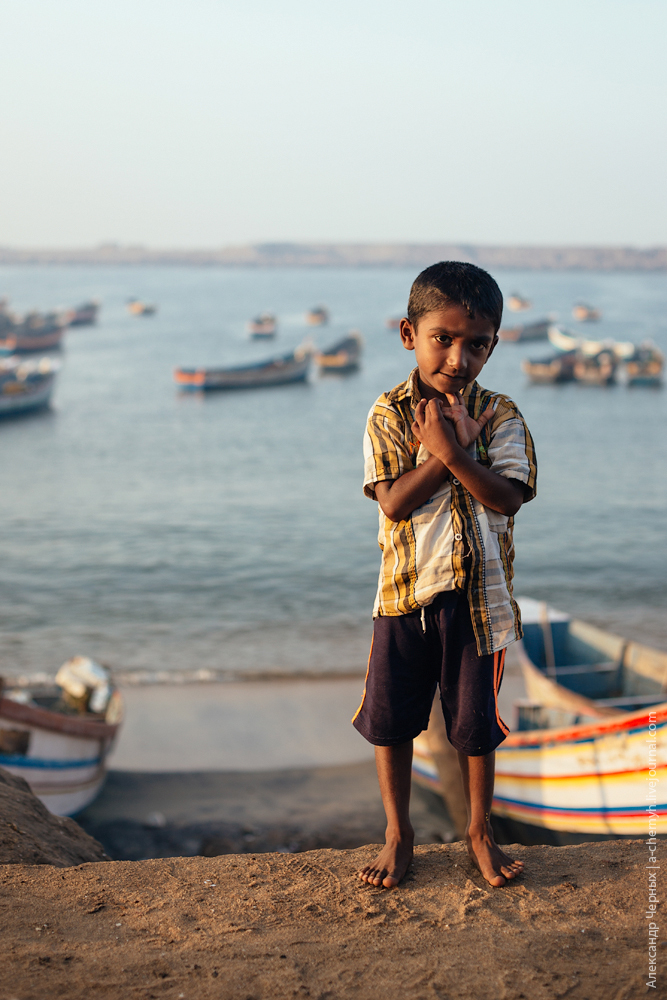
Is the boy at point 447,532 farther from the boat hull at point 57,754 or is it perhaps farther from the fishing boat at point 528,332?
the fishing boat at point 528,332

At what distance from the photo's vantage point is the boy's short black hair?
8.20 feet

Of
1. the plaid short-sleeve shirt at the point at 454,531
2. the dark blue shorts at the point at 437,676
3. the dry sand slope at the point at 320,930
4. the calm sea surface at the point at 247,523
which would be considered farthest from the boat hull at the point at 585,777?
the calm sea surface at the point at 247,523

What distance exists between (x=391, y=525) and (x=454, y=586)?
0.28 metres

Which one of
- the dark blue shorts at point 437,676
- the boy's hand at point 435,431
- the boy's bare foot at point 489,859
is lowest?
the boy's bare foot at point 489,859

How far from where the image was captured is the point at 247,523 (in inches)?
874

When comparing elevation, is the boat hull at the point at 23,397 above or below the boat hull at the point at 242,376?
below

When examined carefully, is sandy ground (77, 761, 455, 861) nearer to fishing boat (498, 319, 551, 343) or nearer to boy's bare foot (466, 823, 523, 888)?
boy's bare foot (466, 823, 523, 888)

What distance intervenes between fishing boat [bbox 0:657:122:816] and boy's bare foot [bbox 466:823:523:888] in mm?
4938

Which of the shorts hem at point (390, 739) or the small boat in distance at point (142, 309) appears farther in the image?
the small boat in distance at point (142, 309)

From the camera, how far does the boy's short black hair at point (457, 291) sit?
8.20ft

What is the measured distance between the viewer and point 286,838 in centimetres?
745

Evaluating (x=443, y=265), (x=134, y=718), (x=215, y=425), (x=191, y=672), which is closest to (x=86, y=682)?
(x=134, y=718)

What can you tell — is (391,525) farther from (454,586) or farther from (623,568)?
(623,568)

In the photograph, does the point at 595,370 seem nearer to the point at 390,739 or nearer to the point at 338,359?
the point at 338,359
